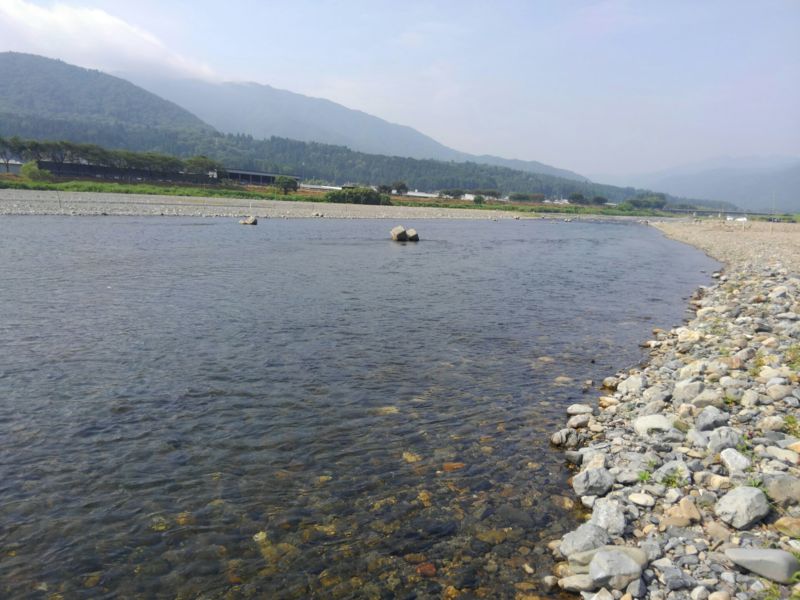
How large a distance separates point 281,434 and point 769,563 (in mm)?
7581

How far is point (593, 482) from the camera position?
8164 mm

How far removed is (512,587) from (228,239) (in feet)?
143

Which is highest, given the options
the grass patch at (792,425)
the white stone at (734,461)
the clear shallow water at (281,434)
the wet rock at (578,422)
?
the grass patch at (792,425)

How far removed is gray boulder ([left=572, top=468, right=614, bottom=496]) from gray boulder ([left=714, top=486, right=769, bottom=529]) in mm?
1579

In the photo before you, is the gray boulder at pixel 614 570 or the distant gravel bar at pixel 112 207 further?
the distant gravel bar at pixel 112 207

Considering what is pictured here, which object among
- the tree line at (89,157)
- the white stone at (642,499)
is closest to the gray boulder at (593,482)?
the white stone at (642,499)

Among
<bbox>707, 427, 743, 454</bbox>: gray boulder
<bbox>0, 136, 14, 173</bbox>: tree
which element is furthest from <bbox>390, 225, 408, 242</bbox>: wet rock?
<bbox>0, 136, 14, 173</bbox>: tree

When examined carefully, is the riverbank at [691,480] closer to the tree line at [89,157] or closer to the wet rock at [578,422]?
the wet rock at [578,422]

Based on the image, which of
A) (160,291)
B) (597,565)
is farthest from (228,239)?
(597,565)

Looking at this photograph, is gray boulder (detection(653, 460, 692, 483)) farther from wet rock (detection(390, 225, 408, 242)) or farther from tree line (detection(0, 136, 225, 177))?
tree line (detection(0, 136, 225, 177))

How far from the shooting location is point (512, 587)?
6.39m

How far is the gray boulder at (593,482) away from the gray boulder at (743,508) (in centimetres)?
158

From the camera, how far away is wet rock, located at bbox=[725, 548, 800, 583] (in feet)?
18.1

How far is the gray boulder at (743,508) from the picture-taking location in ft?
21.3
